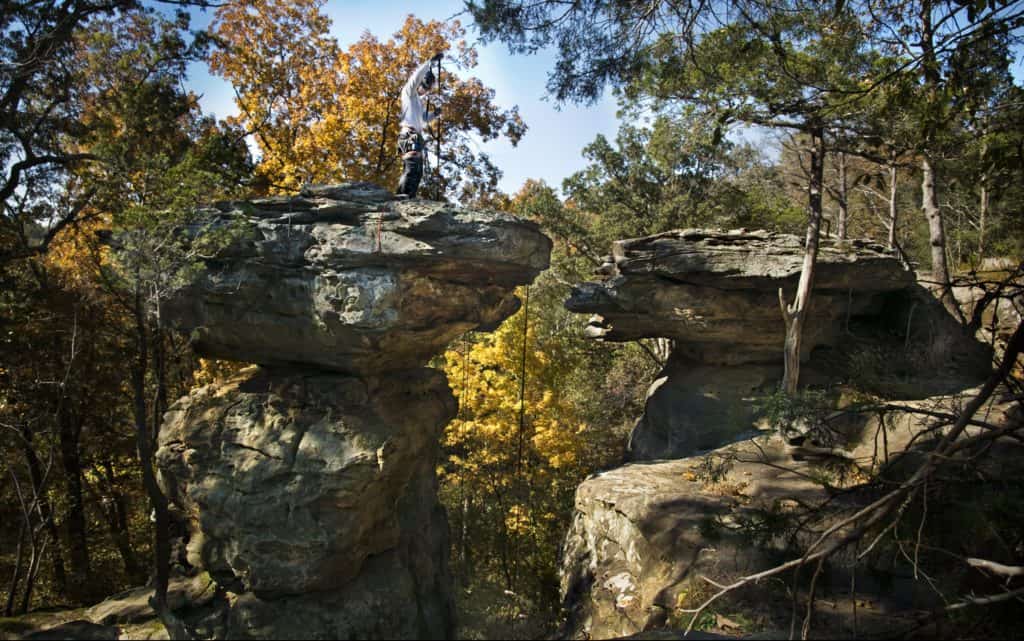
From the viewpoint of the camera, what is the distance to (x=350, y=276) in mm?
8641

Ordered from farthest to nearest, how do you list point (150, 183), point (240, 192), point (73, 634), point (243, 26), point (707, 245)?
point (243, 26), point (707, 245), point (240, 192), point (150, 183), point (73, 634)

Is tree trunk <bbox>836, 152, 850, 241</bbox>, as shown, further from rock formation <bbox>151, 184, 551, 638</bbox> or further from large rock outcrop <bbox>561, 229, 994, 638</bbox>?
rock formation <bbox>151, 184, 551, 638</bbox>

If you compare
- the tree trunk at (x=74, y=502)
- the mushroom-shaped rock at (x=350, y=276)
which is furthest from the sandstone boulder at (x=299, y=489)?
the tree trunk at (x=74, y=502)

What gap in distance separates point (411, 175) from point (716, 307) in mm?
6850

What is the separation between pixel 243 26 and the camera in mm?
13133

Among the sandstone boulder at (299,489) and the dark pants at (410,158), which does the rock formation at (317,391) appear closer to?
the sandstone boulder at (299,489)

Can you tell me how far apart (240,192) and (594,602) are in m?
8.93

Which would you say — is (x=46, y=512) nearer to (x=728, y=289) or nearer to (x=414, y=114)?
(x=414, y=114)

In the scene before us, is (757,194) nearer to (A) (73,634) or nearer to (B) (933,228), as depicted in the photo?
(B) (933,228)

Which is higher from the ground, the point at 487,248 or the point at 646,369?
the point at 487,248

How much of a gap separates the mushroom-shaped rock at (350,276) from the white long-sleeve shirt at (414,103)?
108 centimetres

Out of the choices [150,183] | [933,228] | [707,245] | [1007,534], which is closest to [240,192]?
[150,183]

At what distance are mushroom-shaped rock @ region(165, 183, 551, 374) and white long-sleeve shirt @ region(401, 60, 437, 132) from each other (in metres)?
1.08

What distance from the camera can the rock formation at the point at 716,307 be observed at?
12094 mm
